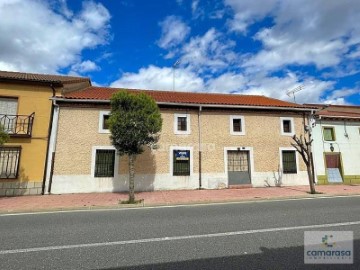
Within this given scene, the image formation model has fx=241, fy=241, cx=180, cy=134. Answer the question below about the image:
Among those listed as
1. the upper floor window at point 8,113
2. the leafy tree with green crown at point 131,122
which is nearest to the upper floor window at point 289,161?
the leafy tree with green crown at point 131,122

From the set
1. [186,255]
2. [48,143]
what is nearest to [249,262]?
[186,255]

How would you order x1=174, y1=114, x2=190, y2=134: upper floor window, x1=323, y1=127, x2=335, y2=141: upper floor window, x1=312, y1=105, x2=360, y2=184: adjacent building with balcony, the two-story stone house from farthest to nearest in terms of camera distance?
x1=323, y1=127, x2=335, y2=141: upper floor window
x1=312, y1=105, x2=360, y2=184: adjacent building with balcony
x1=174, y1=114, x2=190, y2=134: upper floor window
the two-story stone house

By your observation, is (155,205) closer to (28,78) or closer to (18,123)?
(18,123)

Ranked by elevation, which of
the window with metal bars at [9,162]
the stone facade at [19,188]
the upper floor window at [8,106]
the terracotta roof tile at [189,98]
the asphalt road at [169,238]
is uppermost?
the terracotta roof tile at [189,98]

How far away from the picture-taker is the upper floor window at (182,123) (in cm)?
1524

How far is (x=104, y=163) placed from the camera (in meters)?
14.1

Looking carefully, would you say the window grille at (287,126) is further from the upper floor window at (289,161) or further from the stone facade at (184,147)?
the upper floor window at (289,161)

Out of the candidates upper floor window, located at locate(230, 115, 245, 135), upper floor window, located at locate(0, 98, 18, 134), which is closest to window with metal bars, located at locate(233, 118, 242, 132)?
upper floor window, located at locate(230, 115, 245, 135)

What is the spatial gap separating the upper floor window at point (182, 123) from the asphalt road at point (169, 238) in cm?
765

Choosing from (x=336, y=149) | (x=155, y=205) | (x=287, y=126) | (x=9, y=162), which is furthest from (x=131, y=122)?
(x=336, y=149)

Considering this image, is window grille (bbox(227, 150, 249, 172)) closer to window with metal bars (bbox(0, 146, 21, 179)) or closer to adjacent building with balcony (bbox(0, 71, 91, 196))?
adjacent building with balcony (bbox(0, 71, 91, 196))

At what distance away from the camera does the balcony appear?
44.1 feet

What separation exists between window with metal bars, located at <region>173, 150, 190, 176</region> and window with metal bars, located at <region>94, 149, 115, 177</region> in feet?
12.1

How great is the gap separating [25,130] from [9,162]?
1.90 m
